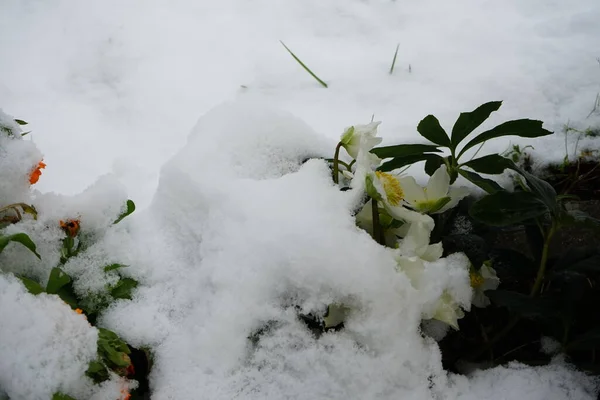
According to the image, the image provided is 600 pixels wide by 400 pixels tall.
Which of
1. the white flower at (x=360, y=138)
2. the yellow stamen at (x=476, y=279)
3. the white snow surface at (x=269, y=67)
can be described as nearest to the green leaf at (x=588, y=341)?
the yellow stamen at (x=476, y=279)

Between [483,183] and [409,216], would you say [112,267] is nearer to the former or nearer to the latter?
[409,216]

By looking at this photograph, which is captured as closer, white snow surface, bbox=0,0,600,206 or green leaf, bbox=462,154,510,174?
green leaf, bbox=462,154,510,174

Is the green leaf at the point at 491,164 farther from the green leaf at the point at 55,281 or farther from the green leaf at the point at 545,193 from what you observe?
the green leaf at the point at 55,281

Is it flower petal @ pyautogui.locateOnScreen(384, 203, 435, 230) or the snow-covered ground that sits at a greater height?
flower petal @ pyautogui.locateOnScreen(384, 203, 435, 230)

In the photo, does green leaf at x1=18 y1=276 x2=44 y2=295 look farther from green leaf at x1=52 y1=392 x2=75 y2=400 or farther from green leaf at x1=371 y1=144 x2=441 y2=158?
green leaf at x1=371 y1=144 x2=441 y2=158

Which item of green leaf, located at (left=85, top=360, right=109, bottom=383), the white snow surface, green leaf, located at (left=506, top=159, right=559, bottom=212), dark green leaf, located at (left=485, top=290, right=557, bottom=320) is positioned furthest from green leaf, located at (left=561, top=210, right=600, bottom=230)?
green leaf, located at (left=85, top=360, right=109, bottom=383)

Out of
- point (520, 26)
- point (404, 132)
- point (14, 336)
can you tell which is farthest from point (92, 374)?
point (520, 26)
